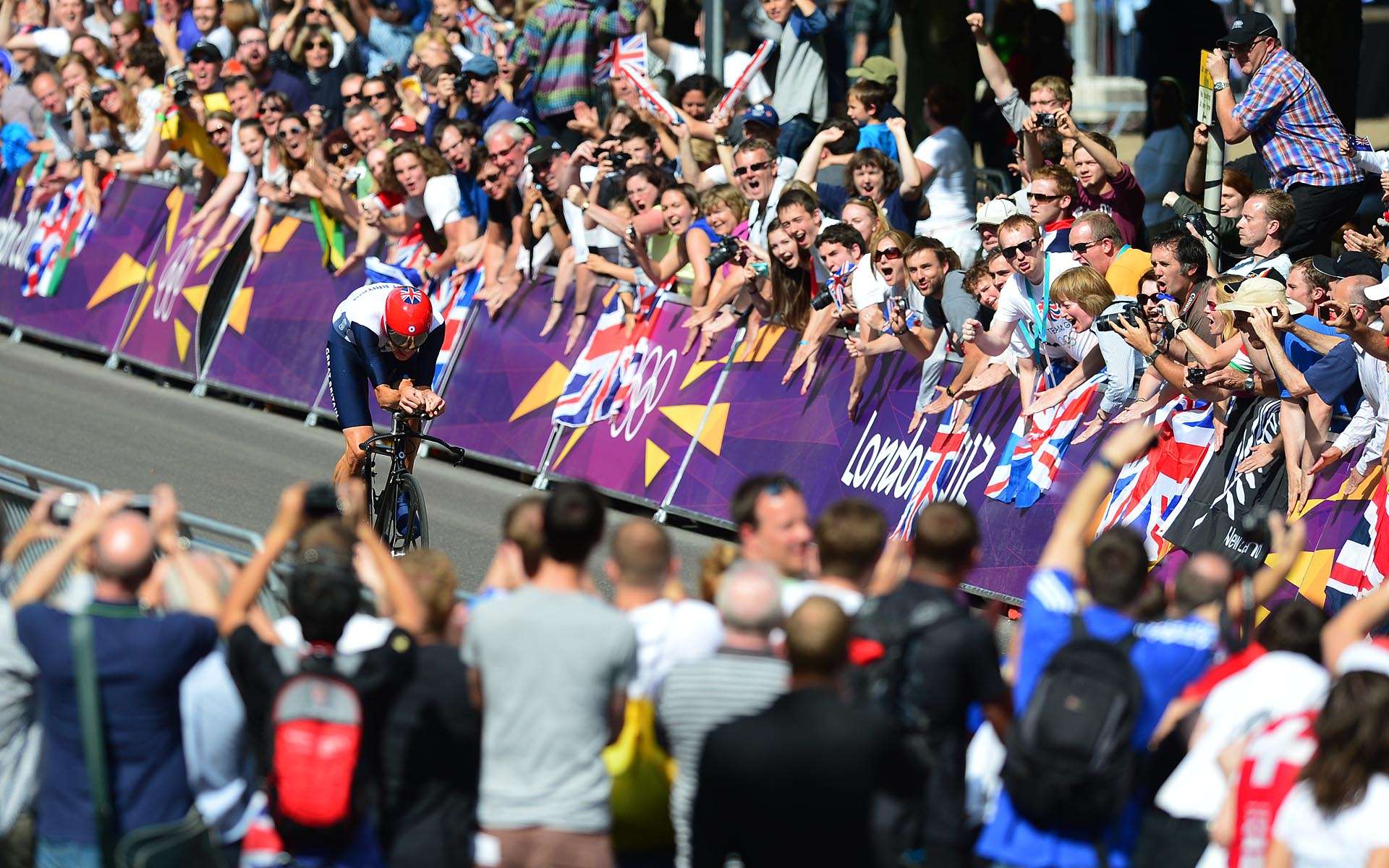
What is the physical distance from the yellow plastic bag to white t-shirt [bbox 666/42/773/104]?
10.2 m

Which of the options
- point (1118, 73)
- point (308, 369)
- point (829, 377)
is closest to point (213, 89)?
point (308, 369)

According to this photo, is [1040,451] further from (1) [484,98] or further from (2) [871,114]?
(1) [484,98]

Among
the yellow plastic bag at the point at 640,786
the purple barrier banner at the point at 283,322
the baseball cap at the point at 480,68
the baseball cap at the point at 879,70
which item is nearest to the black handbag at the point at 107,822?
the yellow plastic bag at the point at 640,786

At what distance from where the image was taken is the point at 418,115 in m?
19.0

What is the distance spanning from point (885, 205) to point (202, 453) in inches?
225

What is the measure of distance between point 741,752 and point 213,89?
15070 mm

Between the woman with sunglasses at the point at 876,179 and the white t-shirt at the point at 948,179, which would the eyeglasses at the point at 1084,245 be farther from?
the white t-shirt at the point at 948,179

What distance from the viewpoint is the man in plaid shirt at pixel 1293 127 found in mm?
12562

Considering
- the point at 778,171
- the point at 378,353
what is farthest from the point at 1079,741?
the point at 778,171

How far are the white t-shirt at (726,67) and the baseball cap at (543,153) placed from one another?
5.61ft

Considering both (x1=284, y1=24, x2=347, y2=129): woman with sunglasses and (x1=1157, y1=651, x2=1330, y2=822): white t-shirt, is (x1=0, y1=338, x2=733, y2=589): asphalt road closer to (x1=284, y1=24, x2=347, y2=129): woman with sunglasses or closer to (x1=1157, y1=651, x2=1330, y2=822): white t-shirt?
(x1=284, y1=24, x2=347, y2=129): woman with sunglasses

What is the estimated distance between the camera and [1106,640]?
6.27m

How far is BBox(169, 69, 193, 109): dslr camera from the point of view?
1906 centimetres

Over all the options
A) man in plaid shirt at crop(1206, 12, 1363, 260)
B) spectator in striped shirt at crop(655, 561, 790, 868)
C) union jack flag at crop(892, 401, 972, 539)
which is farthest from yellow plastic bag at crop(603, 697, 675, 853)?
man in plaid shirt at crop(1206, 12, 1363, 260)
